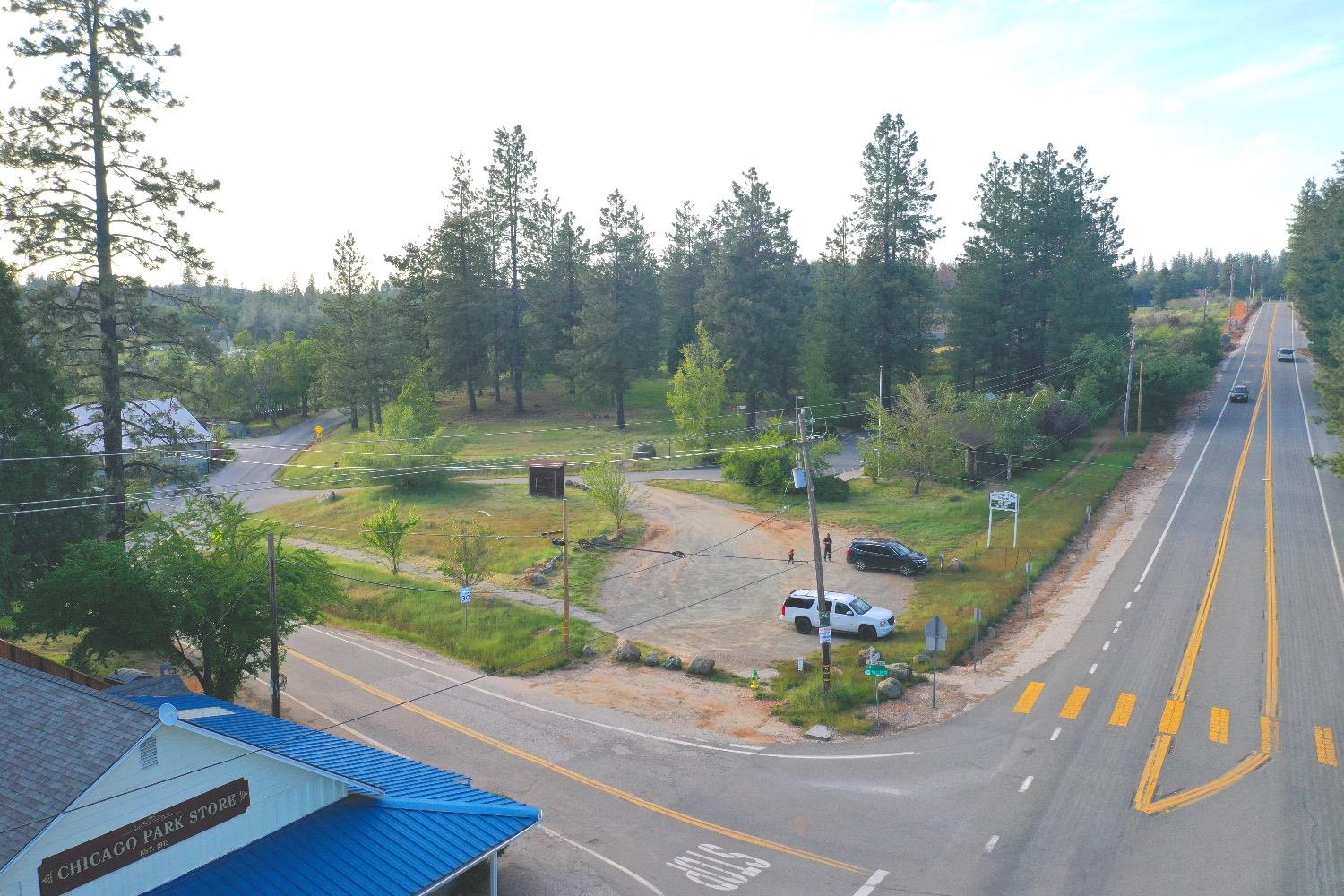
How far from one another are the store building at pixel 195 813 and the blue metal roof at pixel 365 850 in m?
0.02

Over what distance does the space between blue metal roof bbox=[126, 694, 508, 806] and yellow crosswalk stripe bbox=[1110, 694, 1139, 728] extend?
14.2 m

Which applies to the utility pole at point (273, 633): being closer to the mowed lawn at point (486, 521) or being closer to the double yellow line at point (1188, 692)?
the mowed lawn at point (486, 521)

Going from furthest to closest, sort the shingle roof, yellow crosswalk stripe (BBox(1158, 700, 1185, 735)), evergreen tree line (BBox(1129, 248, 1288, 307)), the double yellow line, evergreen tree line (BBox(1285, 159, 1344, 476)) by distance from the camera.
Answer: evergreen tree line (BBox(1129, 248, 1288, 307)), evergreen tree line (BBox(1285, 159, 1344, 476)), yellow crosswalk stripe (BBox(1158, 700, 1185, 735)), the double yellow line, the shingle roof

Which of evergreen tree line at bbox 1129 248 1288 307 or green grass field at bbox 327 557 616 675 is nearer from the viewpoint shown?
green grass field at bbox 327 557 616 675

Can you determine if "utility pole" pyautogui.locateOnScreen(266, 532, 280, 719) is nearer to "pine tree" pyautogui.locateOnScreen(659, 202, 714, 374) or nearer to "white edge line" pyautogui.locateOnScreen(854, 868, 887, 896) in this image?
"white edge line" pyautogui.locateOnScreen(854, 868, 887, 896)

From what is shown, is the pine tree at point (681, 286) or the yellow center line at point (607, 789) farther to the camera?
the pine tree at point (681, 286)

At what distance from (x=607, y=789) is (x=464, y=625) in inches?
519

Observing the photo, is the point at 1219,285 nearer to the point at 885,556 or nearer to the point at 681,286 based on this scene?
the point at 681,286

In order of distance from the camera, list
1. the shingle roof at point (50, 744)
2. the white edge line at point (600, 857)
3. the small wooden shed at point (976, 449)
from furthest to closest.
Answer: the small wooden shed at point (976, 449) < the white edge line at point (600, 857) < the shingle roof at point (50, 744)

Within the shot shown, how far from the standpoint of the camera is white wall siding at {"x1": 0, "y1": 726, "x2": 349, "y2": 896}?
33.3 ft

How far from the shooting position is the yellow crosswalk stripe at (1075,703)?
20766mm

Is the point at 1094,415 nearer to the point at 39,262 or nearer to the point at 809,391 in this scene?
the point at 809,391

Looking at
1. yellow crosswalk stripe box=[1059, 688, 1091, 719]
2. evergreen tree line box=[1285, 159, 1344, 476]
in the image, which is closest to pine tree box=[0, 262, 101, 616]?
yellow crosswalk stripe box=[1059, 688, 1091, 719]

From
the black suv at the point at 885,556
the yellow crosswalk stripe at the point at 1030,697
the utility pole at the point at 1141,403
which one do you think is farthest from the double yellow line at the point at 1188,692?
the utility pole at the point at 1141,403
